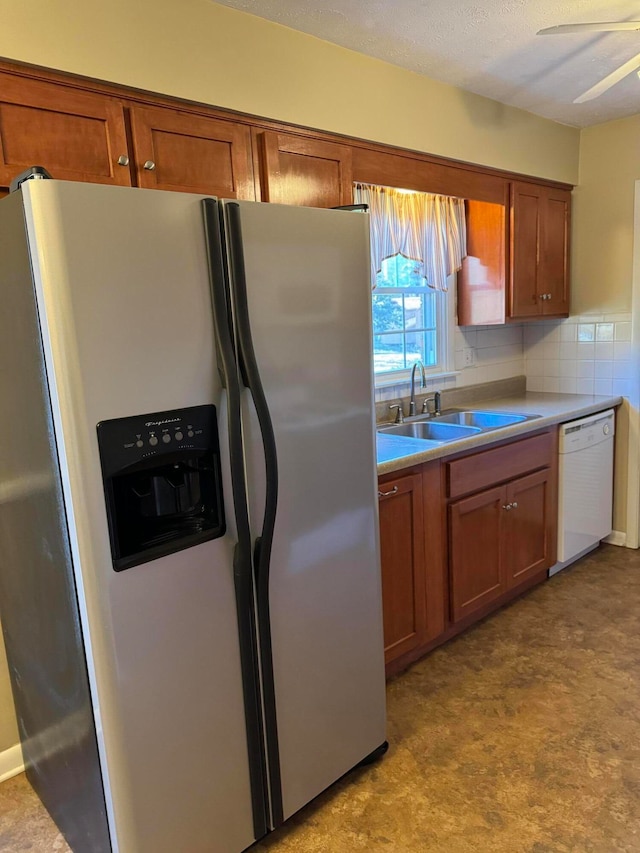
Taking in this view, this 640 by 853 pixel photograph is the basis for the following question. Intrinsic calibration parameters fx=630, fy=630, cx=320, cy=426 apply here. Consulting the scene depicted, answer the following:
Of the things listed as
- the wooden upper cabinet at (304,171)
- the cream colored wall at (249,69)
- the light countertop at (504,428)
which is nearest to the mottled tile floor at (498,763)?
the light countertop at (504,428)

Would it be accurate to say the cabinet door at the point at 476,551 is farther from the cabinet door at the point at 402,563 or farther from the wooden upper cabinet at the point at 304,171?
the wooden upper cabinet at the point at 304,171

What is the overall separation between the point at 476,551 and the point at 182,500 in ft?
5.68

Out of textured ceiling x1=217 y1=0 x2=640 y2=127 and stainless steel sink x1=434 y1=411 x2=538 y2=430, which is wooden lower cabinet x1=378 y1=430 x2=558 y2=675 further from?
textured ceiling x1=217 y1=0 x2=640 y2=127

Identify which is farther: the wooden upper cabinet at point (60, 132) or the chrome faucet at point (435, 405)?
the chrome faucet at point (435, 405)

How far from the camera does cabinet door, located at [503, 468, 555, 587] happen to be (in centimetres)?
305

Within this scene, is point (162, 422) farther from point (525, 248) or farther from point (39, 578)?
point (525, 248)

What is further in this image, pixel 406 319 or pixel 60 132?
pixel 406 319

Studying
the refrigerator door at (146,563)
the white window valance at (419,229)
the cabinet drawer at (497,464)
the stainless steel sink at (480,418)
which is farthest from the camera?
the stainless steel sink at (480,418)

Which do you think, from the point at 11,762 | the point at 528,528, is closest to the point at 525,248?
the point at 528,528

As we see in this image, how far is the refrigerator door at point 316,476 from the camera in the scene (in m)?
1.61

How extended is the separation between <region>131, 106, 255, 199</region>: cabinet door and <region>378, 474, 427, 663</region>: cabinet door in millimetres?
1202

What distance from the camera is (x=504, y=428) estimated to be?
2879 millimetres

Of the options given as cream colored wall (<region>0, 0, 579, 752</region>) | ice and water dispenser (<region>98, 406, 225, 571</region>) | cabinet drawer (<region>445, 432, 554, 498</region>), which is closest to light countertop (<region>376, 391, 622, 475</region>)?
cabinet drawer (<region>445, 432, 554, 498</region>)

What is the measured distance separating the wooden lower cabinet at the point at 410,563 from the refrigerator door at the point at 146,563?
93 cm
